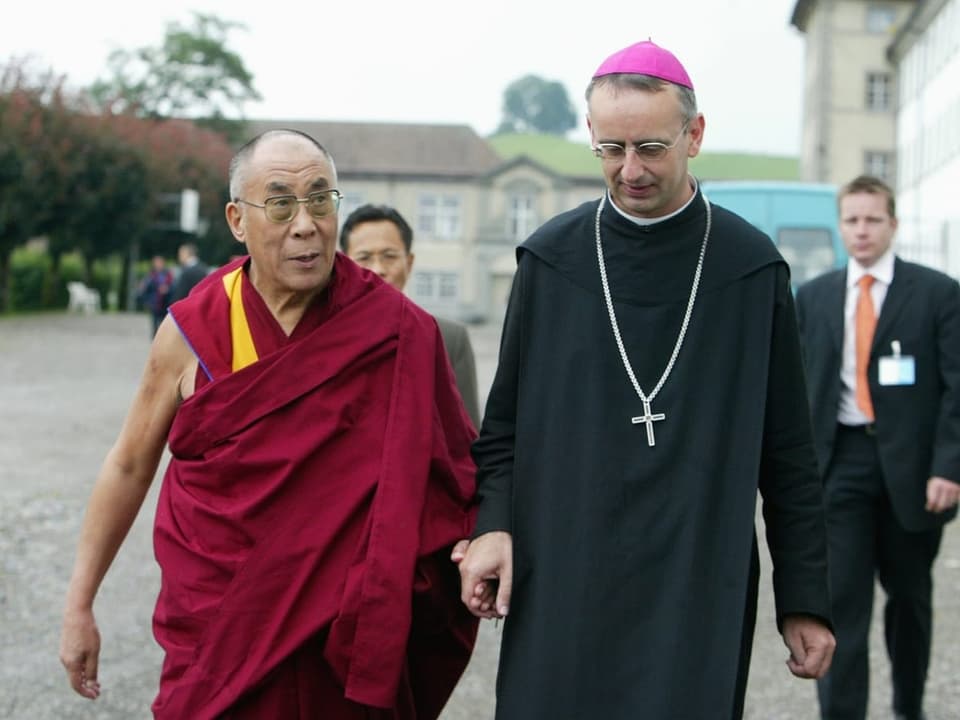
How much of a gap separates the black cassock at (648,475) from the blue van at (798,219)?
1372 cm

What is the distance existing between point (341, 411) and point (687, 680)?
3.34 feet

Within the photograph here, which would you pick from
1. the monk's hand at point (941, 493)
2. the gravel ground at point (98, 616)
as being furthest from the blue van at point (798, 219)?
the monk's hand at point (941, 493)

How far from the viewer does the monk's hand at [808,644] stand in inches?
128

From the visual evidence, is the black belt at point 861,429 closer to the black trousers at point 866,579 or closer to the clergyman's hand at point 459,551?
Answer: the black trousers at point 866,579

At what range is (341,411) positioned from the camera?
344 centimetres

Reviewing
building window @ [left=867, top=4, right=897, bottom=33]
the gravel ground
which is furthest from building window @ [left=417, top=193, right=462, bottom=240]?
the gravel ground

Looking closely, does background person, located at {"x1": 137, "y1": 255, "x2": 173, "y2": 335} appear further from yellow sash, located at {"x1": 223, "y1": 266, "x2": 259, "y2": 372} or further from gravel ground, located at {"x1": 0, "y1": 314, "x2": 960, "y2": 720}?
yellow sash, located at {"x1": 223, "y1": 266, "x2": 259, "y2": 372}

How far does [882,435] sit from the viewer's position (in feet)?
17.7

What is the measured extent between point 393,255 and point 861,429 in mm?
1880

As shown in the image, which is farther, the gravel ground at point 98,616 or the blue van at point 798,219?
the blue van at point 798,219

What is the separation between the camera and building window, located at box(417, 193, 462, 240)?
66.8 metres

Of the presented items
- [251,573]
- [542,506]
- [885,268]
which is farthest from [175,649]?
[885,268]

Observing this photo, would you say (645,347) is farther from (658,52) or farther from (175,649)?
(175,649)

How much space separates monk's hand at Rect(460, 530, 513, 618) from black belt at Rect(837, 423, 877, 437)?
258cm
